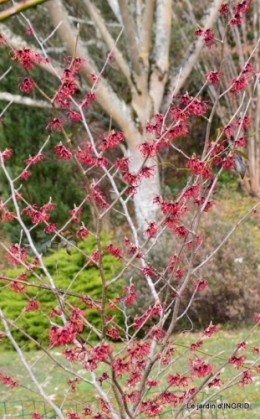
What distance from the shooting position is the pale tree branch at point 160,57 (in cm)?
1134

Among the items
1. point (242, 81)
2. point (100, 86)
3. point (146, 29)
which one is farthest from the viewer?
point (146, 29)

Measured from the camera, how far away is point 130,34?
10219 millimetres

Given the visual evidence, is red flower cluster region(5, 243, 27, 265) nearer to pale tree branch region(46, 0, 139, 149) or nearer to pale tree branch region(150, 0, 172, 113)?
pale tree branch region(46, 0, 139, 149)

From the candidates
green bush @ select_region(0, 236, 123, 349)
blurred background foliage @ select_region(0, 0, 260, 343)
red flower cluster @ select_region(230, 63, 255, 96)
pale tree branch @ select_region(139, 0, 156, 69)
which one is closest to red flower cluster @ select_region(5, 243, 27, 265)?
red flower cluster @ select_region(230, 63, 255, 96)

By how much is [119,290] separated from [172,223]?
6953mm

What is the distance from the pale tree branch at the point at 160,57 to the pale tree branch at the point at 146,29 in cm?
23

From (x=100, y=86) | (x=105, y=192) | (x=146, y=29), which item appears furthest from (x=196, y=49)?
(x=105, y=192)

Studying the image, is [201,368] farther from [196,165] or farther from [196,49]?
[196,49]

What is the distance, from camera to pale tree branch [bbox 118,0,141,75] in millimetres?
9609

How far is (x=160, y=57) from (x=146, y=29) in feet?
2.14

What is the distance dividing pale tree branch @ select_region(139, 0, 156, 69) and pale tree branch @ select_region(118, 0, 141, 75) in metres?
0.26

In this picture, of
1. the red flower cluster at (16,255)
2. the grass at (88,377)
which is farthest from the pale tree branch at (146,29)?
the red flower cluster at (16,255)

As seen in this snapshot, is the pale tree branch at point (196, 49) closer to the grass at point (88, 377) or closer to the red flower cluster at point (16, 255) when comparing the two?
the grass at point (88, 377)

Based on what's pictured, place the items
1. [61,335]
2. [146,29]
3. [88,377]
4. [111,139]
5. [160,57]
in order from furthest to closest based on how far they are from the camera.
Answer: [160,57] < [146,29] < [88,377] < [111,139] < [61,335]
